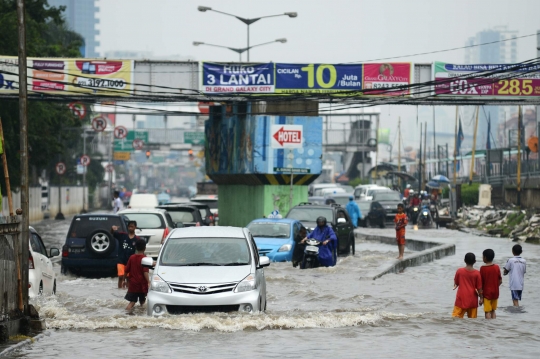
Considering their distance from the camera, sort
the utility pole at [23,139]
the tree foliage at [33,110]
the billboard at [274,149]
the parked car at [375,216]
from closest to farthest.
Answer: the utility pole at [23,139] → the tree foliage at [33,110] → the billboard at [274,149] → the parked car at [375,216]

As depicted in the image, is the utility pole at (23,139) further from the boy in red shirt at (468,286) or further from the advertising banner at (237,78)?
the advertising banner at (237,78)

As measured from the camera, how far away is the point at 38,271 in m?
16.9

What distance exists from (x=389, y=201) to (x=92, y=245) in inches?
1227

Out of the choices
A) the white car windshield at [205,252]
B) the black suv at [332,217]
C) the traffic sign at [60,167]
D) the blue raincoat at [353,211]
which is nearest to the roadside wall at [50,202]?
the traffic sign at [60,167]

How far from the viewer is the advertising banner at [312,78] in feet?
126

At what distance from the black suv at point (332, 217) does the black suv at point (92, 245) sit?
327 inches

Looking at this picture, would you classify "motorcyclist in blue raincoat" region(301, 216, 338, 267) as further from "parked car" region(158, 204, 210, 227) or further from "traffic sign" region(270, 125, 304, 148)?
"traffic sign" region(270, 125, 304, 148)

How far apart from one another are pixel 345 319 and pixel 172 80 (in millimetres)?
24660

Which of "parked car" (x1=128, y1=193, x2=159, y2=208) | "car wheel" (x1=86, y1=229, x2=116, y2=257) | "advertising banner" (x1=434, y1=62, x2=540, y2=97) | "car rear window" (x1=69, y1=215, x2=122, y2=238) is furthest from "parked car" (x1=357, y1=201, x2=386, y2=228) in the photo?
"car wheel" (x1=86, y1=229, x2=116, y2=257)

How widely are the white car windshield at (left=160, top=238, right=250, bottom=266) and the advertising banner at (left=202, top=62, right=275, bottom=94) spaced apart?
22747 mm

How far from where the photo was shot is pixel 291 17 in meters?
49.2

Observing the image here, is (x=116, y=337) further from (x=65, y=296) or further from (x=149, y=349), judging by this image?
(x=65, y=296)

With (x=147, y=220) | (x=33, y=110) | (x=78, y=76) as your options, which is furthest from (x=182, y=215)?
(x=33, y=110)

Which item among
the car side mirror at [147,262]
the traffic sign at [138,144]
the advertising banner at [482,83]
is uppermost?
the advertising banner at [482,83]
